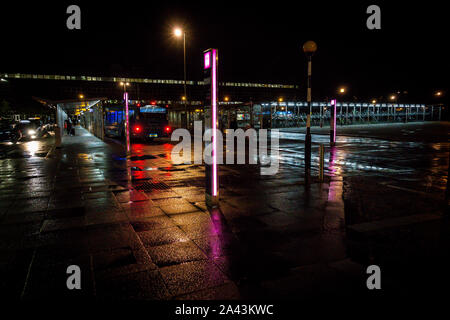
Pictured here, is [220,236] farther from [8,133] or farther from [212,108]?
[8,133]

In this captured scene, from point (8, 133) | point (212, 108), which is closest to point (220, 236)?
point (212, 108)

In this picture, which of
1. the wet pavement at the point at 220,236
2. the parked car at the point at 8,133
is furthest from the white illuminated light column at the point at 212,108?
the parked car at the point at 8,133

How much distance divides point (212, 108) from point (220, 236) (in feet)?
8.11

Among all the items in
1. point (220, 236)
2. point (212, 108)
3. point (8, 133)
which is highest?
point (212, 108)

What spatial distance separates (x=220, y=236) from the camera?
4828 mm

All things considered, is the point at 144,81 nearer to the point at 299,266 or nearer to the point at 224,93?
the point at 224,93

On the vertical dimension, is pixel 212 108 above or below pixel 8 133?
above

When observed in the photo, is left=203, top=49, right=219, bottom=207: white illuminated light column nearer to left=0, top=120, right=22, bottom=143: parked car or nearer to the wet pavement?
the wet pavement

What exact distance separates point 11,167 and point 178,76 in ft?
260

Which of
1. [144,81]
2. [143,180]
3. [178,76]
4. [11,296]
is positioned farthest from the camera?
[178,76]

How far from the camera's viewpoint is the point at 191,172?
10445mm

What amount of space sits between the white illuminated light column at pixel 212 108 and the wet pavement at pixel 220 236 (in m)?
0.43

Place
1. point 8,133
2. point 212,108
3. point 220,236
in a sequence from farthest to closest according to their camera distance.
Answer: point 8,133, point 212,108, point 220,236

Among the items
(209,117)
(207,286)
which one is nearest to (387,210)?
(209,117)
